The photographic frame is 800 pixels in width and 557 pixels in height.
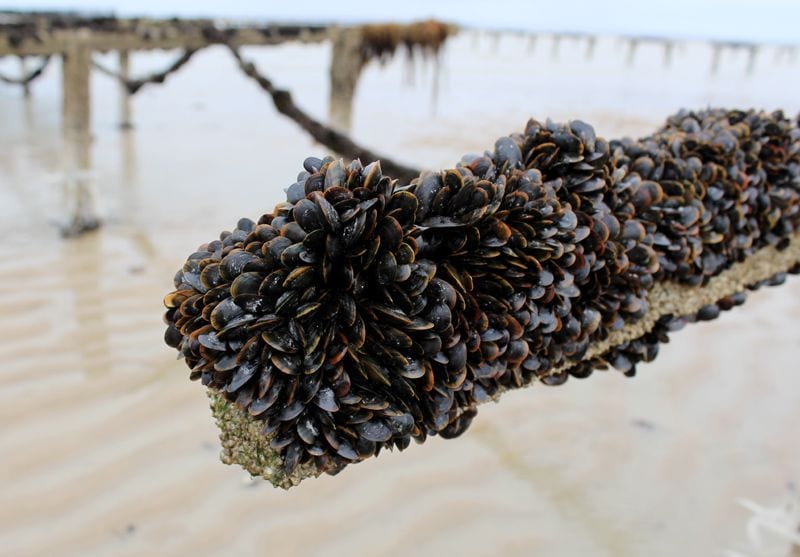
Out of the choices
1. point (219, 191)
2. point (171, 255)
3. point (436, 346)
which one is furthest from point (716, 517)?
point (219, 191)

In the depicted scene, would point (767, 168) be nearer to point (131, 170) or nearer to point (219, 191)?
point (219, 191)

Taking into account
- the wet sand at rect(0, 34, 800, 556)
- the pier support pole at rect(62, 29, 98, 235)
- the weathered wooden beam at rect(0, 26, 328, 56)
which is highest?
the weathered wooden beam at rect(0, 26, 328, 56)

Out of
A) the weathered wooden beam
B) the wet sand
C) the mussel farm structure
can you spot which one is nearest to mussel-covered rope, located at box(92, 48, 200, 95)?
the mussel farm structure

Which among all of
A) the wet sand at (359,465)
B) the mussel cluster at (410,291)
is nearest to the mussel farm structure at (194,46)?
the wet sand at (359,465)

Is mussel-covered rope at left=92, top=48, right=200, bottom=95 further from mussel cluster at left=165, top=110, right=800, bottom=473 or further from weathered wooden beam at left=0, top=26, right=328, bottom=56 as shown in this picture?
mussel cluster at left=165, top=110, right=800, bottom=473

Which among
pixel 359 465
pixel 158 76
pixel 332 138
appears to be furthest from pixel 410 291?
pixel 158 76
